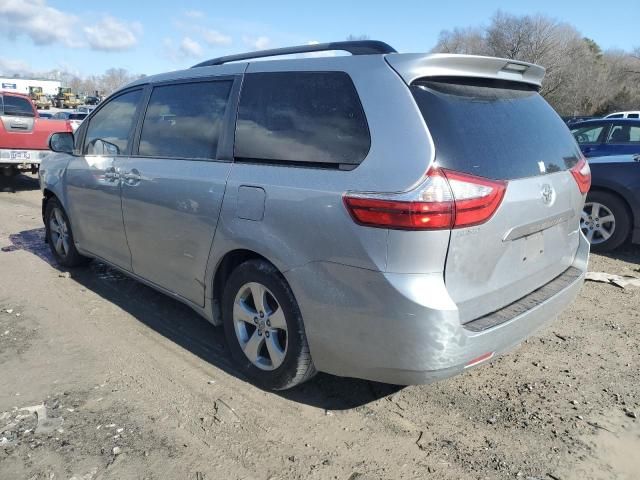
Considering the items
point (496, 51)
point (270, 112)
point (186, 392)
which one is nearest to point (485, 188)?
point (270, 112)

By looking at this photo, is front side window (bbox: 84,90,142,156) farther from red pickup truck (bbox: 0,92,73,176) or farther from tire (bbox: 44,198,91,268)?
red pickup truck (bbox: 0,92,73,176)

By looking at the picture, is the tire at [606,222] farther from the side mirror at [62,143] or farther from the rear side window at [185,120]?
the side mirror at [62,143]

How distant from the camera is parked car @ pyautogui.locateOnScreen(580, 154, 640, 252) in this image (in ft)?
19.9

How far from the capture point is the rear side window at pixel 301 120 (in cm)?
262

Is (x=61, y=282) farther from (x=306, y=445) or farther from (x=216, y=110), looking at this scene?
(x=306, y=445)

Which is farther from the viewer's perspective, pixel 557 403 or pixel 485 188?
pixel 557 403

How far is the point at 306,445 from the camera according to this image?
2701mm

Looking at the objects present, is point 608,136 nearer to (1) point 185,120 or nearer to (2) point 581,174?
(2) point 581,174

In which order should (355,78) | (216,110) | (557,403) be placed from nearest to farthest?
(355,78) → (557,403) → (216,110)

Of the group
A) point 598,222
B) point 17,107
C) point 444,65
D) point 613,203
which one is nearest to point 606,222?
point 598,222

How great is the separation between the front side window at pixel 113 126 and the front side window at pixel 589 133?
622cm

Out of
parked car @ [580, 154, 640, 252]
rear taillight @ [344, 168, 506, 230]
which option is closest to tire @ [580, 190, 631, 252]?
parked car @ [580, 154, 640, 252]

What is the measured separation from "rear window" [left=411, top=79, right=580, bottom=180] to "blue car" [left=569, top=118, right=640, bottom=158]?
4.26m

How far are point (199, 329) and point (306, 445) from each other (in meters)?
1.67
